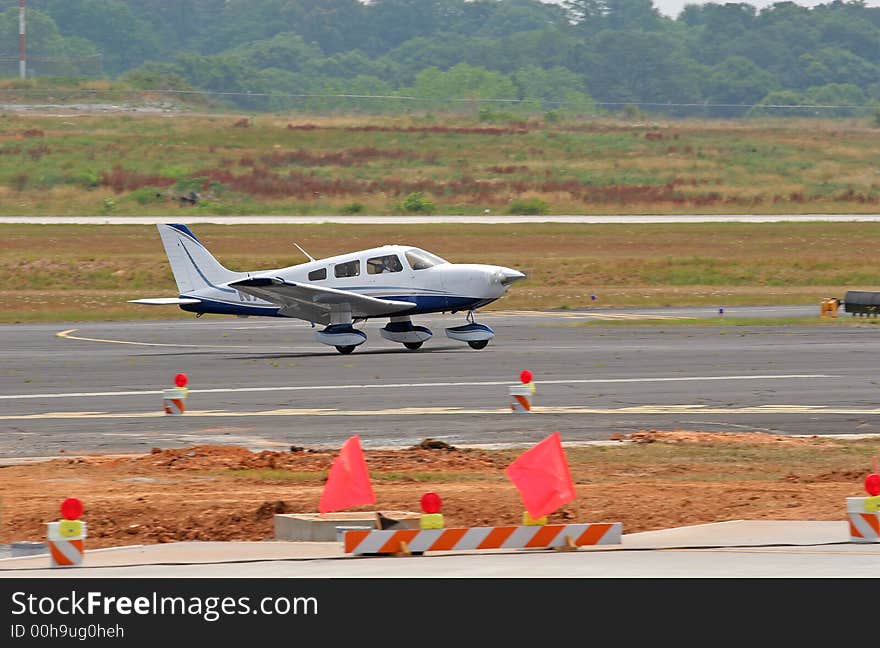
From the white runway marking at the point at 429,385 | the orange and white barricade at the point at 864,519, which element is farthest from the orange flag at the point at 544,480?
the white runway marking at the point at 429,385

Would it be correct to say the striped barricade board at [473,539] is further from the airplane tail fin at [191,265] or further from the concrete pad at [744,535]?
the airplane tail fin at [191,265]

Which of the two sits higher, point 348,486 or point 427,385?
point 348,486

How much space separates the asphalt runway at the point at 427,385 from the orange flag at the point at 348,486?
6.37 meters

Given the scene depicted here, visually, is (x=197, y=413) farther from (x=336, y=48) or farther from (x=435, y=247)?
(x=336, y=48)

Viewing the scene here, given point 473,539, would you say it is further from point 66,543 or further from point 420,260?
point 420,260

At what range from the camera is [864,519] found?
12.0 metres

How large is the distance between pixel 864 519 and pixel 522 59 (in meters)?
165

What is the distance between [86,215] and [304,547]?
205 feet

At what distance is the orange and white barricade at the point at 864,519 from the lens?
1195 cm

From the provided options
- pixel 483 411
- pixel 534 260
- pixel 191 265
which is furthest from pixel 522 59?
pixel 483 411

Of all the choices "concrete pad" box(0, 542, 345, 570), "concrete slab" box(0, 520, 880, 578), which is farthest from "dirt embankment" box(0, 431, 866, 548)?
"concrete slab" box(0, 520, 880, 578)

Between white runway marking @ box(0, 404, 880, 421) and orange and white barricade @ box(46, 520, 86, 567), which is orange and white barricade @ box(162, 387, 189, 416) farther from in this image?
orange and white barricade @ box(46, 520, 86, 567)

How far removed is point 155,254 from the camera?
53875 mm

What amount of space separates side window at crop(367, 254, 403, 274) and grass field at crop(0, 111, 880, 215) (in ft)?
138
